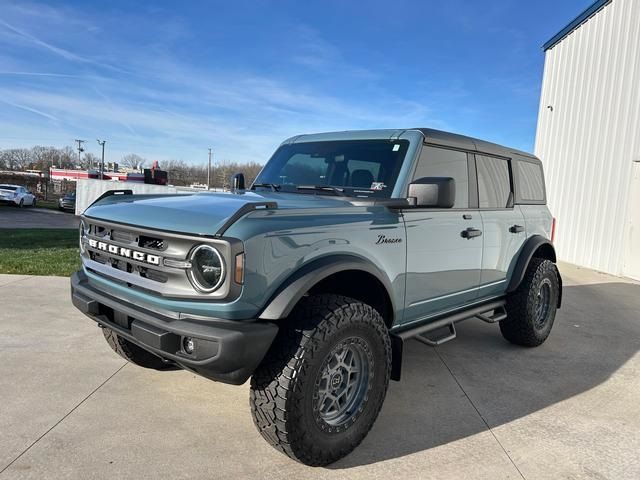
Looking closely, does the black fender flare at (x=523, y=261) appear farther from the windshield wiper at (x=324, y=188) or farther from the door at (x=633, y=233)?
the door at (x=633, y=233)

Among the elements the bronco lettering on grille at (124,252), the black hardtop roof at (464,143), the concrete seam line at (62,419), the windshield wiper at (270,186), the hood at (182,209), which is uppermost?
the black hardtop roof at (464,143)

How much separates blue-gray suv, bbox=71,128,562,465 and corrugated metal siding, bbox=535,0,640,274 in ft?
27.0

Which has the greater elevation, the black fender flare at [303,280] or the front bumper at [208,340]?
the black fender flare at [303,280]

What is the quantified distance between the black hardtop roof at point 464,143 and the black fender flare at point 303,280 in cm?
138

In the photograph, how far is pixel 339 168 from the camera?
12.3 feet

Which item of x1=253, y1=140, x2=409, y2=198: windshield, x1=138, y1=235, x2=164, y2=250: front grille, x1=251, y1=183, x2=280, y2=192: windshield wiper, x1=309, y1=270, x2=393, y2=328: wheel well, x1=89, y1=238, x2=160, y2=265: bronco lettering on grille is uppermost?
x1=253, y1=140, x2=409, y2=198: windshield

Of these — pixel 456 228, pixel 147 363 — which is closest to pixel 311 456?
pixel 147 363

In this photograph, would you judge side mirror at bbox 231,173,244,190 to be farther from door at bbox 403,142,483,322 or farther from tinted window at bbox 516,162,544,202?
tinted window at bbox 516,162,544,202

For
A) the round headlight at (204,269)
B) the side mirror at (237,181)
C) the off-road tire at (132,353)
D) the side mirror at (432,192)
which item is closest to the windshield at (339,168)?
the side mirror at (432,192)

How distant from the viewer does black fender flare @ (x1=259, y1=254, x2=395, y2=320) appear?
2406 millimetres

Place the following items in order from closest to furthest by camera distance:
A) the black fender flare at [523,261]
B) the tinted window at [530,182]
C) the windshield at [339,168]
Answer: the windshield at [339,168]
the black fender flare at [523,261]
the tinted window at [530,182]

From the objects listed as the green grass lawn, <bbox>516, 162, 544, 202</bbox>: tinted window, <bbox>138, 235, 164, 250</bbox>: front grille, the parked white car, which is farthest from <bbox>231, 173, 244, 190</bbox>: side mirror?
the parked white car

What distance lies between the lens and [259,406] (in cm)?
250

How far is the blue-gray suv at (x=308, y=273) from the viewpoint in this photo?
236cm
